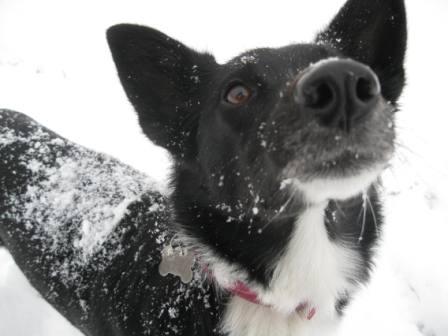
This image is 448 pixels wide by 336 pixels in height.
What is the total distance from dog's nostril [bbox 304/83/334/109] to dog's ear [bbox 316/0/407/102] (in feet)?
3.40

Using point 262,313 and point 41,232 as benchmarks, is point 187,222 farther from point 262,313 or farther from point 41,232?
point 41,232

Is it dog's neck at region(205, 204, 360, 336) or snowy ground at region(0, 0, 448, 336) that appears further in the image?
snowy ground at region(0, 0, 448, 336)

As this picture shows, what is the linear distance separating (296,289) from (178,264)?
0.66m

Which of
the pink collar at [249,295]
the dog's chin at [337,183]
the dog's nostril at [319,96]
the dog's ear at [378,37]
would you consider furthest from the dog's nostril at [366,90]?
the pink collar at [249,295]

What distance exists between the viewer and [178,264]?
2.24 metres

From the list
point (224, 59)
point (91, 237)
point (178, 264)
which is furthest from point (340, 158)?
point (224, 59)

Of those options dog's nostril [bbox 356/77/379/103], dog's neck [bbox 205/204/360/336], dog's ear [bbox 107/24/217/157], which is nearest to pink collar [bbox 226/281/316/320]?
dog's neck [bbox 205/204/360/336]

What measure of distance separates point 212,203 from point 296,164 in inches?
31.5

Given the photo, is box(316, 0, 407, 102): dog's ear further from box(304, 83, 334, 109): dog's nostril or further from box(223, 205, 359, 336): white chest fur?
box(304, 83, 334, 109): dog's nostril

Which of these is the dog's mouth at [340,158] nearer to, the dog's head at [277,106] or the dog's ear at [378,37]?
the dog's head at [277,106]

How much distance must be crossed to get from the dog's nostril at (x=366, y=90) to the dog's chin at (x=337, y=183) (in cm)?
30

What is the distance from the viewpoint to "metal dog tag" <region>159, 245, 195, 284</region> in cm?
222

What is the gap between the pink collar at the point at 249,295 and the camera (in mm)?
2172

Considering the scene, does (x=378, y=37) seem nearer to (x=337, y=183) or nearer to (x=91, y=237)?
(x=337, y=183)
